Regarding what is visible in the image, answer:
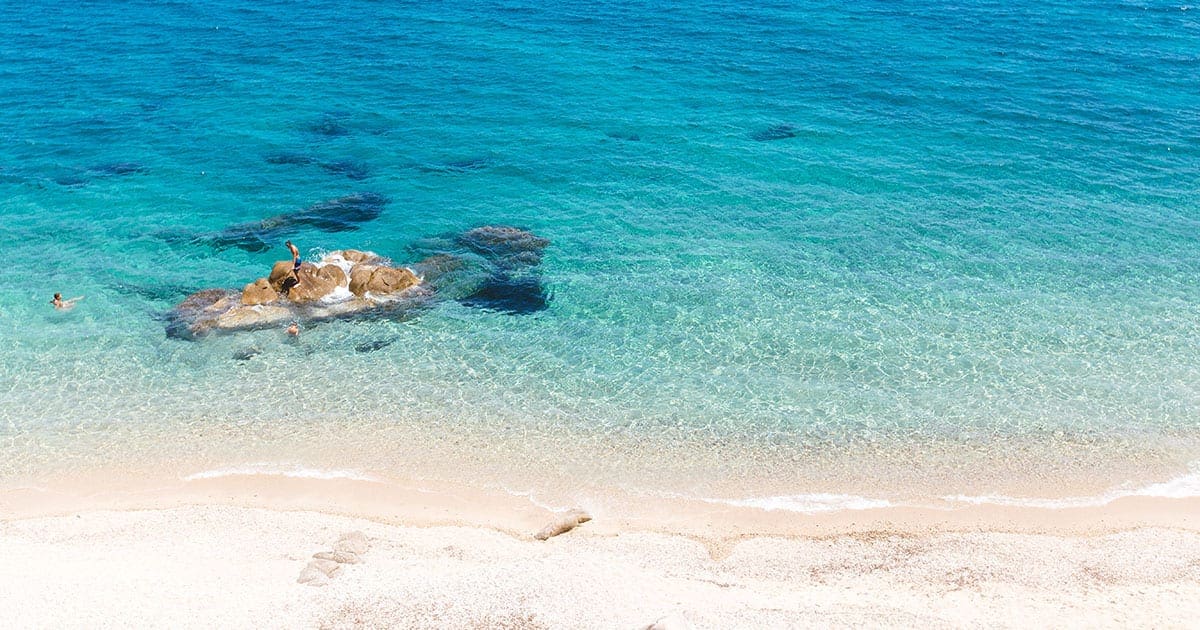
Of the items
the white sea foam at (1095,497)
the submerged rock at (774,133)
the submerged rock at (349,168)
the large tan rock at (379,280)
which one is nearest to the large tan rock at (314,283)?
the large tan rock at (379,280)

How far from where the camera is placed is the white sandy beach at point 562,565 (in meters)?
22.5

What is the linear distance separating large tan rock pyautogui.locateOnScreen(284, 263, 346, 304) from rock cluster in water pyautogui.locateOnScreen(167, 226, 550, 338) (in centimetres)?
4

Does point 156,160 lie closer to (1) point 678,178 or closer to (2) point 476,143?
(2) point 476,143

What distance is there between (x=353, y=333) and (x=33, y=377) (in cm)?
1196

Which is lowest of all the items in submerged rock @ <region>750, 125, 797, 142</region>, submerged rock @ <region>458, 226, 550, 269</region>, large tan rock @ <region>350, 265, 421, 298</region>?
large tan rock @ <region>350, 265, 421, 298</region>

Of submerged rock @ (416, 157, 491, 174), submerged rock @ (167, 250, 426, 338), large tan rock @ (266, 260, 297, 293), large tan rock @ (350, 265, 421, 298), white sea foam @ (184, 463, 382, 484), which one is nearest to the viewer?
white sea foam @ (184, 463, 382, 484)

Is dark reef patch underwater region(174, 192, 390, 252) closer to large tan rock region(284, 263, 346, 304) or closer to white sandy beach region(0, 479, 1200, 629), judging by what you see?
large tan rock region(284, 263, 346, 304)

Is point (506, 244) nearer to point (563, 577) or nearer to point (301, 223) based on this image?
point (301, 223)

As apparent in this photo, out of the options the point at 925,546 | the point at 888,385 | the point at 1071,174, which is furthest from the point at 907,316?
the point at 1071,174

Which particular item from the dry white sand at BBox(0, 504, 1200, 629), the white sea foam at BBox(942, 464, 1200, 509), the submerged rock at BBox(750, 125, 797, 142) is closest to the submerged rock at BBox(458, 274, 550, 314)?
the dry white sand at BBox(0, 504, 1200, 629)

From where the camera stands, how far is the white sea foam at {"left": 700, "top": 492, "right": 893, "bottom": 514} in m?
27.3

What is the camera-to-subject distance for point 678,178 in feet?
162

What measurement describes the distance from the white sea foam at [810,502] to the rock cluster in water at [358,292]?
14226 mm

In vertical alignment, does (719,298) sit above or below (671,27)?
below
